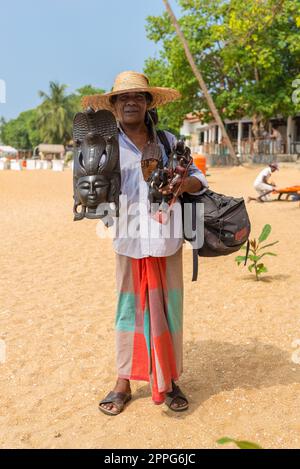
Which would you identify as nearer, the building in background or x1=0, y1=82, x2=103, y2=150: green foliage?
the building in background

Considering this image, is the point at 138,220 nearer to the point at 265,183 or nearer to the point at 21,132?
the point at 265,183

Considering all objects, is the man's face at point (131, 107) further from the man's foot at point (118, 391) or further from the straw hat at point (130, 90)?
the man's foot at point (118, 391)

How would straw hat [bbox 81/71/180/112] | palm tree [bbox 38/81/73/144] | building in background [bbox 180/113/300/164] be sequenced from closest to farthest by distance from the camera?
straw hat [bbox 81/71/180/112]
building in background [bbox 180/113/300/164]
palm tree [bbox 38/81/73/144]

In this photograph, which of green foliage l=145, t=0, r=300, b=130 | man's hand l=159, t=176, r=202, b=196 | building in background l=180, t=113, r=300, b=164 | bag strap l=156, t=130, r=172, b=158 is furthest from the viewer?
building in background l=180, t=113, r=300, b=164

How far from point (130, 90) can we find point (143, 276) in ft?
3.07

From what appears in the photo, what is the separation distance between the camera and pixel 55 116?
60094 mm

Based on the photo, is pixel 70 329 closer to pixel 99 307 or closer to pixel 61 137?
pixel 99 307

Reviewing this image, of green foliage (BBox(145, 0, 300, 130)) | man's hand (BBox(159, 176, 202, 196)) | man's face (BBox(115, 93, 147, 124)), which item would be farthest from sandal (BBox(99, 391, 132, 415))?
green foliage (BBox(145, 0, 300, 130))

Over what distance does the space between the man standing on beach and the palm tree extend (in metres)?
59.2

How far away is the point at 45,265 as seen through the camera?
639cm

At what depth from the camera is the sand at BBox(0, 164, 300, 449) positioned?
2603mm

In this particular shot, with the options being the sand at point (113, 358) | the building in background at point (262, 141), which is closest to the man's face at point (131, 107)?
the sand at point (113, 358)

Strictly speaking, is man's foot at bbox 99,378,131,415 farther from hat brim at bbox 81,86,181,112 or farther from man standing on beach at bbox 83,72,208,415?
hat brim at bbox 81,86,181,112

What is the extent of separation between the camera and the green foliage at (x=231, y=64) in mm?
21703
